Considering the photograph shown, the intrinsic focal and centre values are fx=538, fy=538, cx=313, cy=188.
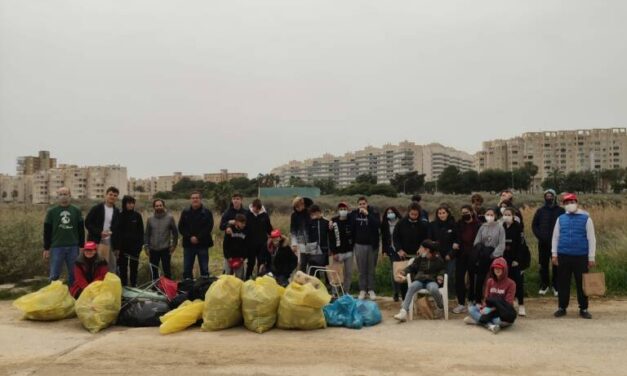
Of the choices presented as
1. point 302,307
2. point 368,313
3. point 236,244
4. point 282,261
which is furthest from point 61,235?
point 368,313

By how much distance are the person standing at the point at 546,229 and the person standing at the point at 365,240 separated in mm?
2788

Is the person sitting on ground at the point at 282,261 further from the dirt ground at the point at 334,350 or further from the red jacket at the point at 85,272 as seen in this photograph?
the red jacket at the point at 85,272

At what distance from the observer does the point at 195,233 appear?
923 cm

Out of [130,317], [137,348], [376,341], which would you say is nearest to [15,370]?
[137,348]

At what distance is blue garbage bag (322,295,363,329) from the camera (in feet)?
23.2

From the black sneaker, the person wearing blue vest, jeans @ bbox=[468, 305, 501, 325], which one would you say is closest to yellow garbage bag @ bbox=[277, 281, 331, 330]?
jeans @ bbox=[468, 305, 501, 325]

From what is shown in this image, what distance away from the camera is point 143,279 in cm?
1032

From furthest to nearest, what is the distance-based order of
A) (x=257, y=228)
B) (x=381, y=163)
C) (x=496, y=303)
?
(x=381, y=163) → (x=257, y=228) → (x=496, y=303)

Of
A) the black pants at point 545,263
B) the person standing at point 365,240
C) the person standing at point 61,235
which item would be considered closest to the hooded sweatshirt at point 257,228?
the person standing at point 365,240

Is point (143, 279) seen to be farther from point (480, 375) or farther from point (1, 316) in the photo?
point (480, 375)

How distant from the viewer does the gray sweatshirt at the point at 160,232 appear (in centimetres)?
920

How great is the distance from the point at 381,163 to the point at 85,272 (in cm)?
13751

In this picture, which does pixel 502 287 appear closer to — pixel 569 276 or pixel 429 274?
pixel 429 274

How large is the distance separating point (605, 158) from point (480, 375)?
13470 centimetres
